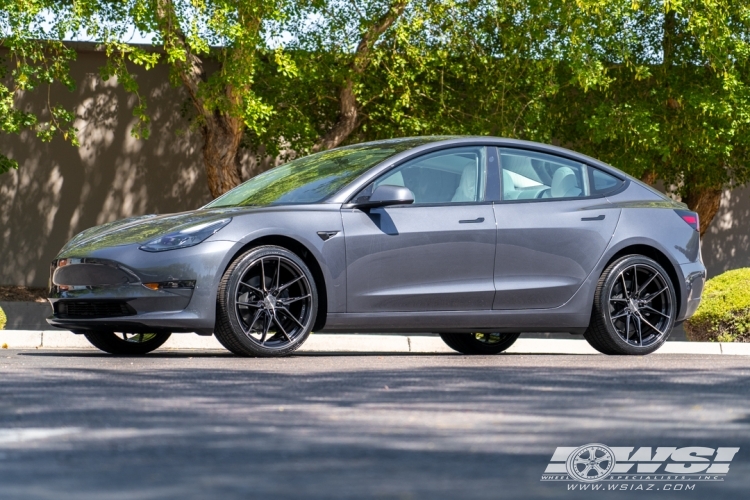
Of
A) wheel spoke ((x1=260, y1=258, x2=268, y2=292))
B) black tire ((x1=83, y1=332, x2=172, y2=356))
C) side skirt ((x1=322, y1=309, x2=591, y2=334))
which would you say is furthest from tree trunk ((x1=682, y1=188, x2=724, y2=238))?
wheel spoke ((x1=260, y1=258, x2=268, y2=292))

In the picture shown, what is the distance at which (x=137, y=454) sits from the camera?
3.94 meters

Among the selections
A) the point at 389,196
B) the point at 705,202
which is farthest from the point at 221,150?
the point at 389,196

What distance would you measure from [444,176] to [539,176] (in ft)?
2.62

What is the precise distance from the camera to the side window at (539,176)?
8.84 m

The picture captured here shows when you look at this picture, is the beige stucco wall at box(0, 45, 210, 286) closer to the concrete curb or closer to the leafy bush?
the concrete curb

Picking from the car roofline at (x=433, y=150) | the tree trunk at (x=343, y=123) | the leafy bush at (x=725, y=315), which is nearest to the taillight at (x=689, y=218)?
the car roofline at (x=433, y=150)

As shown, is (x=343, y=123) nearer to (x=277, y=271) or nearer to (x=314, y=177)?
(x=314, y=177)

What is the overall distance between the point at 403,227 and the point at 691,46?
42.1 ft

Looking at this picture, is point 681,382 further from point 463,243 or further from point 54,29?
point 54,29

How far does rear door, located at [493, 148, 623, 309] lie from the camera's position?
8539 millimetres

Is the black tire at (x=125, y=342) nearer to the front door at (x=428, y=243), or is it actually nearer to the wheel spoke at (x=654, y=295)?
the front door at (x=428, y=243)

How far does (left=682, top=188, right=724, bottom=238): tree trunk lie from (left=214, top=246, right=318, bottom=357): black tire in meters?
15.6

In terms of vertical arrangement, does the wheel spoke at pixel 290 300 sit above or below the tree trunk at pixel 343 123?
below

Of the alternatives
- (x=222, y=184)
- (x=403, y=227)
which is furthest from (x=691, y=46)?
(x=403, y=227)
